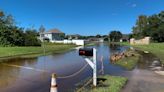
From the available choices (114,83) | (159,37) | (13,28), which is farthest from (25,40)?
(159,37)

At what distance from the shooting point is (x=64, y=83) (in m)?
11.6

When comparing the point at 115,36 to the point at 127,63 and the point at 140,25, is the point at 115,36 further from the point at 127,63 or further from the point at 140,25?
the point at 127,63

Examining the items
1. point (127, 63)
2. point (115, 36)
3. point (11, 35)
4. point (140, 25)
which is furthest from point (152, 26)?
point (127, 63)

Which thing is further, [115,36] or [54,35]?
[115,36]

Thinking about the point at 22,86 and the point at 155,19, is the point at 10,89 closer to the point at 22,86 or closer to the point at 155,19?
the point at 22,86

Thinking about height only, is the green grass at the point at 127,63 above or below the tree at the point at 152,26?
below

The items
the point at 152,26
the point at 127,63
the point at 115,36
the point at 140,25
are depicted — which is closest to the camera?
the point at 127,63

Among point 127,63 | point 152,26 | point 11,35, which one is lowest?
point 127,63

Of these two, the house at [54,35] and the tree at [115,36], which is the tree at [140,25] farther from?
the house at [54,35]

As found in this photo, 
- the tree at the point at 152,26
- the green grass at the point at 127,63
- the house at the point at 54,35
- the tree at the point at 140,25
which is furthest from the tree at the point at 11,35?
the tree at the point at 140,25

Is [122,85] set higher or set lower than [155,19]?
lower

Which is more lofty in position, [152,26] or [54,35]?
[152,26]

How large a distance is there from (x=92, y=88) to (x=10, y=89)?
3.57 m

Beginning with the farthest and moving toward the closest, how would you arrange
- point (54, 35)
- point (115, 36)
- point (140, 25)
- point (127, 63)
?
point (115, 36)
point (54, 35)
point (140, 25)
point (127, 63)
